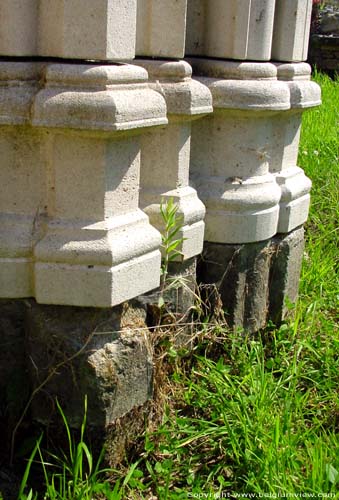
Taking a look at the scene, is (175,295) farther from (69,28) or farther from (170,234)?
(69,28)

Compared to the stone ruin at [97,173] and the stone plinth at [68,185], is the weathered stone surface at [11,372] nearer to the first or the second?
the stone ruin at [97,173]

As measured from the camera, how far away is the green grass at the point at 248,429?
2158mm

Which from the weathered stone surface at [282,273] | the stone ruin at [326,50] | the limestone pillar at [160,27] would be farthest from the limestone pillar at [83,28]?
the stone ruin at [326,50]

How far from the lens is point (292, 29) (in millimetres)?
3119

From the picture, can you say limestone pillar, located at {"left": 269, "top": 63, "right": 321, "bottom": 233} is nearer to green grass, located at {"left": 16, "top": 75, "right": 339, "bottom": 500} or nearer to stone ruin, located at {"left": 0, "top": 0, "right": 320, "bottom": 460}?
stone ruin, located at {"left": 0, "top": 0, "right": 320, "bottom": 460}

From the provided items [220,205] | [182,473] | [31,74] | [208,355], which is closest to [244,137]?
[220,205]

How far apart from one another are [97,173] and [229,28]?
0.97 m

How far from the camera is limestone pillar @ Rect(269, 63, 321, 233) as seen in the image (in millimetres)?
3109

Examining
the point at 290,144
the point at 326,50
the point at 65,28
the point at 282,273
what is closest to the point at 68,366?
the point at 65,28

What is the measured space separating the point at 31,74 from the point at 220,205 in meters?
0.99

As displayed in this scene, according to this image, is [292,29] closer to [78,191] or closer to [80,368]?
[78,191]

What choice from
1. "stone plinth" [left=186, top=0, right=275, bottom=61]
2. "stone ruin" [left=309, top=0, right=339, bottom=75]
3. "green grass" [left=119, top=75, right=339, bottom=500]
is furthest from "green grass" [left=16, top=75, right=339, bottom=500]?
"stone ruin" [left=309, top=0, right=339, bottom=75]

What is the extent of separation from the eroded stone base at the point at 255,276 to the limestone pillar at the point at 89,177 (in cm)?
78

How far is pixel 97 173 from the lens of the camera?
6.81 feet
